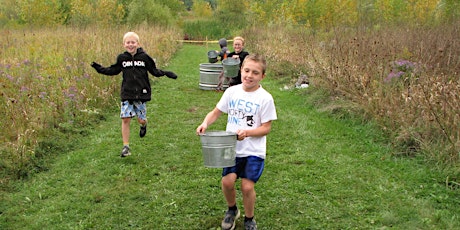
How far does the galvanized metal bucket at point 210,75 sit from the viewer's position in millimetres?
12086

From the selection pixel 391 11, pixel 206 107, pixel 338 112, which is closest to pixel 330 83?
pixel 338 112

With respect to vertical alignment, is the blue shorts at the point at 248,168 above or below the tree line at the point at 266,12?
below

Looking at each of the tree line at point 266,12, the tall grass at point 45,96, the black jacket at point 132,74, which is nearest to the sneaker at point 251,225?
the black jacket at point 132,74

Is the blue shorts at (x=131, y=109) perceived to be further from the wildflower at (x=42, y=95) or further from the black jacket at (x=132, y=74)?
the wildflower at (x=42, y=95)

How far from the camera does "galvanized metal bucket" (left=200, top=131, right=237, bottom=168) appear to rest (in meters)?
3.58

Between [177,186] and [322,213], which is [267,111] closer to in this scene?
[322,213]

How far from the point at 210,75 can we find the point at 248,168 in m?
8.55

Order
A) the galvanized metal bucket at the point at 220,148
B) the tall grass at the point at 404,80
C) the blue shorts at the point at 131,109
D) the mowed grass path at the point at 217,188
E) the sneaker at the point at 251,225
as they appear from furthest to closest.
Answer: the blue shorts at the point at 131,109
the tall grass at the point at 404,80
the mowed grass path at the point at 217,188
the sneaker at the point at 251,225
the galvanized metal bucket at the point at 220,148

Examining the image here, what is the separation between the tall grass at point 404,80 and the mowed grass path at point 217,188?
32 centimetres

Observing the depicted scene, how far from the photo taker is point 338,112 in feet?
28.8

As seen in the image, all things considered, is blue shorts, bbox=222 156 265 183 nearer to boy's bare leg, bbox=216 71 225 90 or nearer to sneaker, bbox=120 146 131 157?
sneaker, bbox=120 146 131 157

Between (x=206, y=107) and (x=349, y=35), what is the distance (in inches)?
156

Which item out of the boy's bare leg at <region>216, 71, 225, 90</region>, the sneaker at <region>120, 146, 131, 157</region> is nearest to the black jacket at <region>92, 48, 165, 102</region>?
the sneaker at <region>120, 146, 131, 157</region>

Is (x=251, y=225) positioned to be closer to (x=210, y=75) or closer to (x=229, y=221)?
(x=229, y=221)
